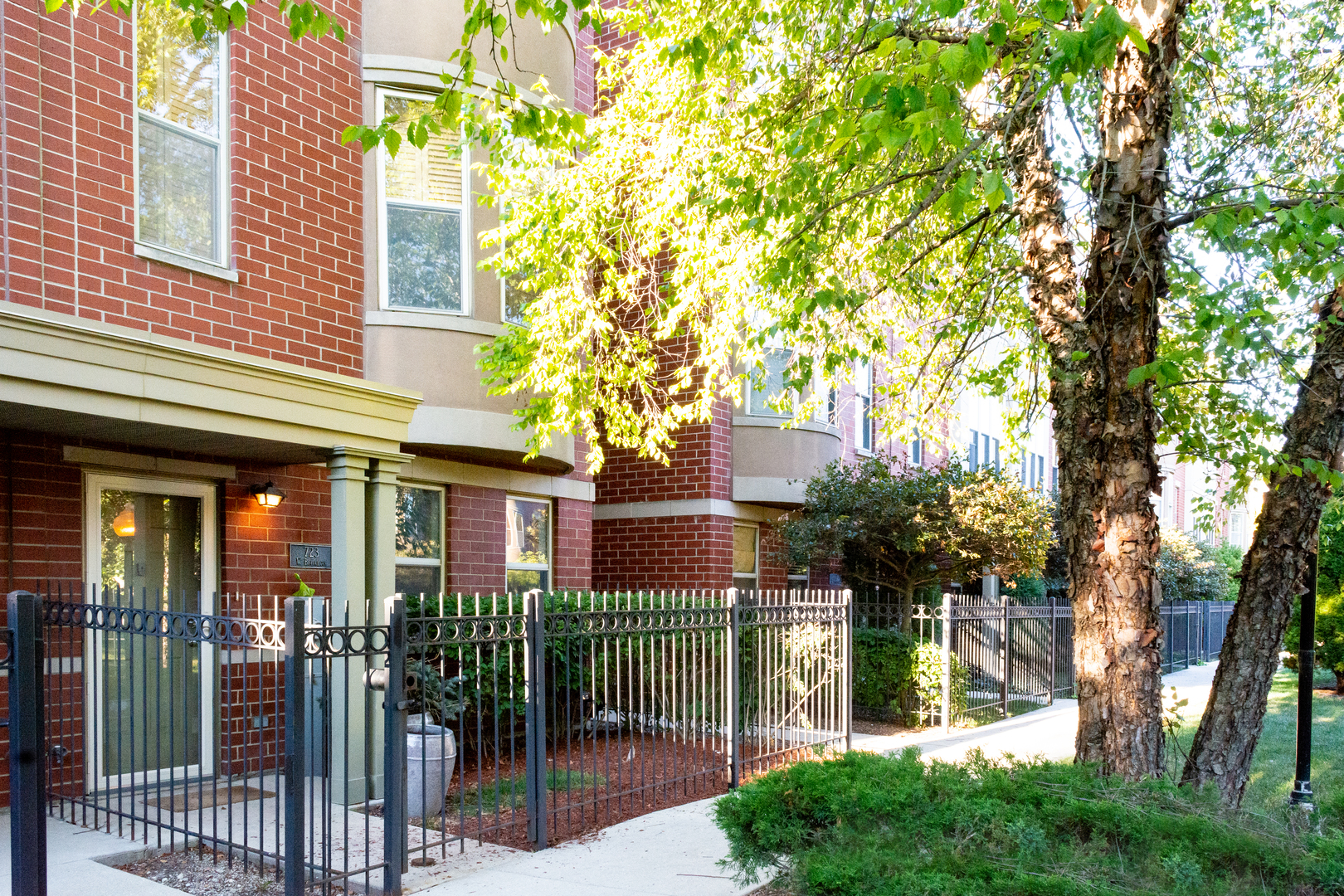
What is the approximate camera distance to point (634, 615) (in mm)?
7789

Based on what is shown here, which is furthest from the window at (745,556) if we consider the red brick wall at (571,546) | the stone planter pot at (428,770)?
the stone planter pot at (428,770)

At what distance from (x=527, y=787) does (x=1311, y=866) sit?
14.4 feet

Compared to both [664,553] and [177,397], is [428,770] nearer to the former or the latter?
[177,397]

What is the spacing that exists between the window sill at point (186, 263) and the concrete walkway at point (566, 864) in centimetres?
410

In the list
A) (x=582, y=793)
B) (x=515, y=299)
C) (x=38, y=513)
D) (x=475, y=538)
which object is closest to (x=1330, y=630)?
(x=475, y=538)

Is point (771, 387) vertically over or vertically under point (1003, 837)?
over

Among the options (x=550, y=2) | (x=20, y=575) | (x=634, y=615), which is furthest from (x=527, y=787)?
(x=550, y=2)

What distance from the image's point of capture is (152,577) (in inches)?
336

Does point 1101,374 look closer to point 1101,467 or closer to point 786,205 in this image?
point 1101,467

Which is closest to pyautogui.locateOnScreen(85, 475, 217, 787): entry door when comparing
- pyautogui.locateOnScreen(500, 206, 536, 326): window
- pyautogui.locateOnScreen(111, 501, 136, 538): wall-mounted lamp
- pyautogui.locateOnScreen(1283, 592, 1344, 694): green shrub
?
pyautogui.locateOnScreen(111, 501, 136, 538): wall-mounted lamp

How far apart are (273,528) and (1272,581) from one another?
7665 mm

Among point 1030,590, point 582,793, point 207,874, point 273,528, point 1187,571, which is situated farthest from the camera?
point 1187,571

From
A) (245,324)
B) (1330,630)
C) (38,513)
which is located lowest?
(1330,630)

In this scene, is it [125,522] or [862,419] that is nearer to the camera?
[125,522]
